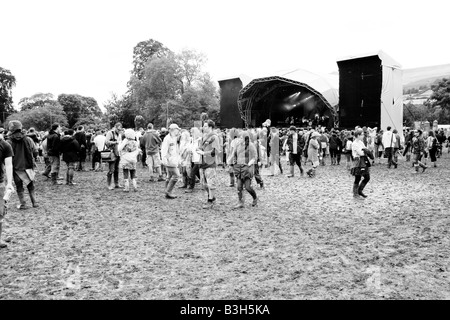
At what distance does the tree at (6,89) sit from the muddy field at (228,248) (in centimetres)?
6891

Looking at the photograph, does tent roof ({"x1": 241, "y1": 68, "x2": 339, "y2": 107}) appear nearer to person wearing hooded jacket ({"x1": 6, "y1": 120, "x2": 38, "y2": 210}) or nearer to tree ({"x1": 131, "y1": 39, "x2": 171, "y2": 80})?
person wearing hooded jacket ({"x1": 6, "y1": 120, "x2": 38, "y2": 210})

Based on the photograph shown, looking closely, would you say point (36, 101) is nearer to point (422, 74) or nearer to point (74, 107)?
point (74, 107)

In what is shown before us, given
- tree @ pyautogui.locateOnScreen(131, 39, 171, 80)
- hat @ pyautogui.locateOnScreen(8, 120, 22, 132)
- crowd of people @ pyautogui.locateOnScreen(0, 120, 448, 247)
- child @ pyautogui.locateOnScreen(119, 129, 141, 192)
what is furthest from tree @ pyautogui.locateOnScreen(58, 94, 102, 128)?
hat @ pyautogui.locateOnScreen(8, 120, 22, 132)

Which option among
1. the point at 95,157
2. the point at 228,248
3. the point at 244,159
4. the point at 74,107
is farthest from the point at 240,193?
the point at 74,107

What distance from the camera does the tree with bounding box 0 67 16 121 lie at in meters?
69.1

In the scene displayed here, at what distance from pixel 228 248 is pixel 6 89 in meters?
76.3

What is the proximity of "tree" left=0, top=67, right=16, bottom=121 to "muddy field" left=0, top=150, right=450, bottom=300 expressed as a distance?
68.9 meters

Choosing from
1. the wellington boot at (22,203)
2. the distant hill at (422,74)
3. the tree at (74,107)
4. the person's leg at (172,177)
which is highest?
the distant hill at (422,74)

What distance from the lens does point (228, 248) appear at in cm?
543

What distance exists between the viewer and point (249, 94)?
35000 millimetres

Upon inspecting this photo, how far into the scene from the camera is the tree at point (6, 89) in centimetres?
6912

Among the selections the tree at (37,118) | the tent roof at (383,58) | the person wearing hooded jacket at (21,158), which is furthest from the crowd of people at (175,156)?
the tree at (37,118)

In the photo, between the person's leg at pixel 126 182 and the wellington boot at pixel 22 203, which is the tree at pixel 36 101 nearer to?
the person's leg at pixel 126 182

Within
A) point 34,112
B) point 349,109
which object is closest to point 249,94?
point 349,109
